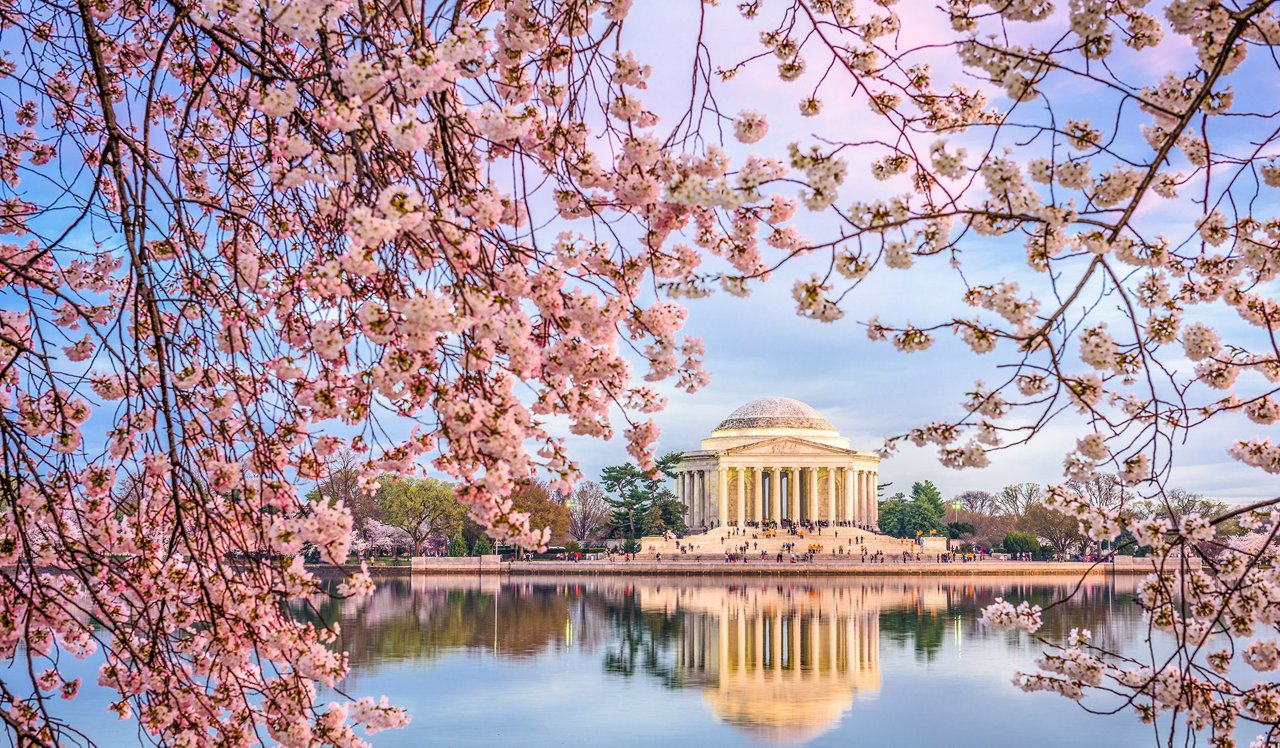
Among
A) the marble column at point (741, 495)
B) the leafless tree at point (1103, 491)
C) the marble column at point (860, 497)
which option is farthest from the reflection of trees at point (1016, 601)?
the marble column at point (860, 497)

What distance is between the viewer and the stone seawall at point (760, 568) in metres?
62.6

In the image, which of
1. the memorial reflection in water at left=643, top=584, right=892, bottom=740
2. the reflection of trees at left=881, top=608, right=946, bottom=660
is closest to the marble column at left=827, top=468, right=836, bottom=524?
the memorial reflection in water at left=643, top=584, right=892, bottom=740

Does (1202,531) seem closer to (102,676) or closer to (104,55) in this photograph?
(102,676)

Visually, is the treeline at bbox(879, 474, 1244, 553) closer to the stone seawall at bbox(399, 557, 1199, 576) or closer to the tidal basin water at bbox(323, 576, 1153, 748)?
the stone seawall at bbox(399, 557, 1199, 576)

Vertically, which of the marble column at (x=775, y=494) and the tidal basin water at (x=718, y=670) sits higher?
the marble column at (x=775, y=494)

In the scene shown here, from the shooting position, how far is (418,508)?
71.0 metres

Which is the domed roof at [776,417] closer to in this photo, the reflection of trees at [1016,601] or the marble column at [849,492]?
the marble column at [849,492]

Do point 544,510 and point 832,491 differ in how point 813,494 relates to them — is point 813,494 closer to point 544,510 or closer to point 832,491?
point 832,491

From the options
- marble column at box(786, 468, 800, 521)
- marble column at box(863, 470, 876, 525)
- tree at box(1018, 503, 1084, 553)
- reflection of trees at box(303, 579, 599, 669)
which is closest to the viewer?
reflection of trees at box(303, 579, 599, 669)

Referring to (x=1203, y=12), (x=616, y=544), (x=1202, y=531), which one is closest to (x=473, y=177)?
(x=1203, y=12)

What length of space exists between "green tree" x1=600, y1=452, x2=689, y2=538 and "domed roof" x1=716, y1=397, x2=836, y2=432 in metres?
15.9

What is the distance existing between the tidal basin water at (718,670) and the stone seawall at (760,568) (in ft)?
50.7

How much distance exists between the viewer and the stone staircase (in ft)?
246

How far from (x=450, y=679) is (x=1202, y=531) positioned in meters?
22.3
